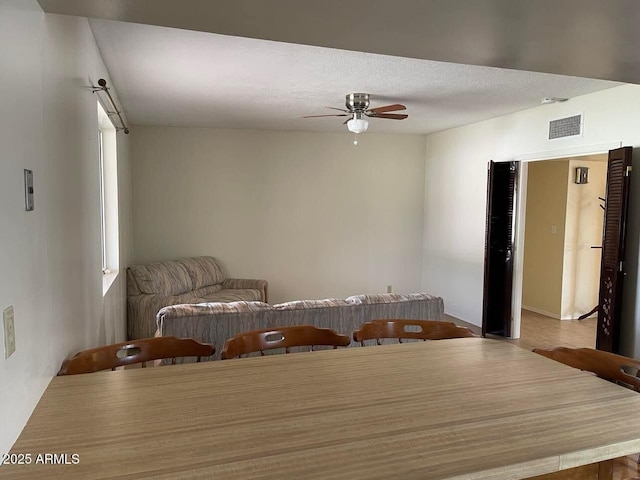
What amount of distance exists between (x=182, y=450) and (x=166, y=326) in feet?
5.73

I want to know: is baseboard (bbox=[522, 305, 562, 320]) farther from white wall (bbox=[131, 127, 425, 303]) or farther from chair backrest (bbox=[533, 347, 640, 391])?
chair backrest (bbox=[533, 347, 640, 391])

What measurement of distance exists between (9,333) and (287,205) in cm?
506

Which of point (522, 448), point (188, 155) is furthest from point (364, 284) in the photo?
point (522, 448)

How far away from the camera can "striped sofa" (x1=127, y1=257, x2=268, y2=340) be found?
444 centimetres

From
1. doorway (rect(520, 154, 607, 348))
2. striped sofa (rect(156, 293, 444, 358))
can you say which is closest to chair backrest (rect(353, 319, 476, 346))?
striped sofa (rect(156, 293, 444, 358))

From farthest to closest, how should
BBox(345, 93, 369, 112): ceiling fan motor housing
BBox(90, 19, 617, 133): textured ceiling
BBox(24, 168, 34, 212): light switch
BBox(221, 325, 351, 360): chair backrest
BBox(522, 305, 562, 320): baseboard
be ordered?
BBox(522, 305, 562, 320): baseboard, BBox(345, 93, 369, 112): ceiling fan motor housing, BBox(90, 19, 617, 133): textured ceiling, BBox(221, 325, 351, 360): chair backrest, BBox(24, 168, 34, 212): light switch

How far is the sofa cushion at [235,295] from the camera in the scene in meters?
5.09

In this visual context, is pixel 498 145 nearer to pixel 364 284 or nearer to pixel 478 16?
pixel 364 284

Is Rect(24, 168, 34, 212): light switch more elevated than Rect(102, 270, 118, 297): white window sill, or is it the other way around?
Rect(24, 168, 34, 212): light switch

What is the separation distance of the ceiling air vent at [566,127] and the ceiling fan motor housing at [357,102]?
185cm

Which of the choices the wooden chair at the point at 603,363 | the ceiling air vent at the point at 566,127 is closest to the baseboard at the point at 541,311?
the ceiling air vent at the point at 566,127

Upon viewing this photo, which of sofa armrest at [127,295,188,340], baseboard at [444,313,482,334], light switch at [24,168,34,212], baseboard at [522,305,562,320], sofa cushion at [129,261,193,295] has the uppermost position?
light switch at [24,168,34,212]

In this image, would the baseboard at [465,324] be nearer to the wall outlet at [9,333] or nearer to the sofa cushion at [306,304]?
the sofa cushion at [306,304]

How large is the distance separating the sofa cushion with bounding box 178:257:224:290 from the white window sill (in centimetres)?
160
